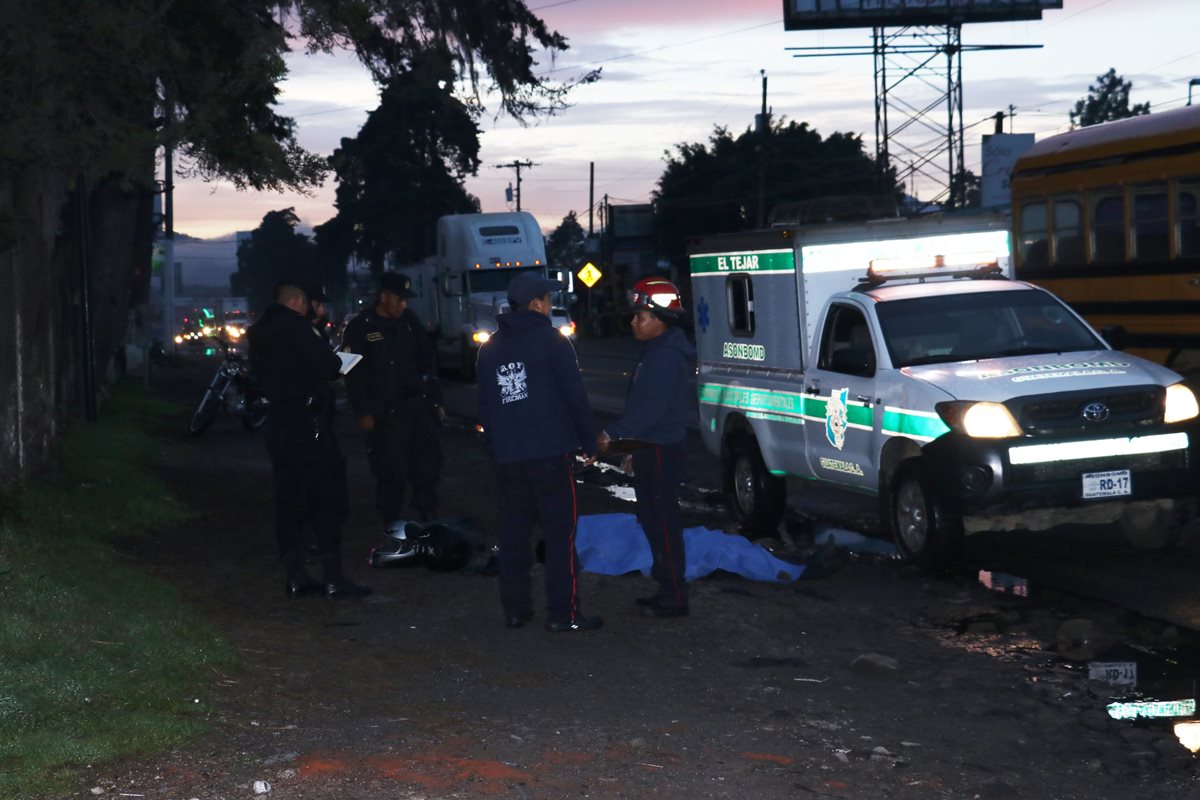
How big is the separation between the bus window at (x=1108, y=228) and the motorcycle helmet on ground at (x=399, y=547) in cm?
911

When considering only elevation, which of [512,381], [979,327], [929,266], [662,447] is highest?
[929,266]

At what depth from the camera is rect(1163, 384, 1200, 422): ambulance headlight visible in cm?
1002

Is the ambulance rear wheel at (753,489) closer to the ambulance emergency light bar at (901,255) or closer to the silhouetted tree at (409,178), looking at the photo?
the ambulance emergency light bar at (901,255)

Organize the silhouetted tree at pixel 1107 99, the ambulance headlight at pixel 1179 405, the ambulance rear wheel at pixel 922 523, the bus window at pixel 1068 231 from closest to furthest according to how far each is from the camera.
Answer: the ambulance rear wheel at pixel 922 523 < the ambulance headlight at pixel 1179 405 < the bus window at pixel 1068 231 < the silhouetted tree at pixel 1107 99

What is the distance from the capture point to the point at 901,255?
12234mm

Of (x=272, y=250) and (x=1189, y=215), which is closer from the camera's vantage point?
(x=1189, y=215)

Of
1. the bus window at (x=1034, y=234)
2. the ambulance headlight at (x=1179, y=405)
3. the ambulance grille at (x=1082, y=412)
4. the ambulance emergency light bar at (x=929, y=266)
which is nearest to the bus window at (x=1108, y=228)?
the bus window at (x=1034, y=234)

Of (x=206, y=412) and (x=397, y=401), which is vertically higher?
(x=397, y=401)

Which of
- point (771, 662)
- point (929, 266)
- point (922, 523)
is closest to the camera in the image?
point (771, 662)

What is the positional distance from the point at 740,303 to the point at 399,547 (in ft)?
12.8

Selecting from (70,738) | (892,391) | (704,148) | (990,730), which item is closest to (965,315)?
(892,391)

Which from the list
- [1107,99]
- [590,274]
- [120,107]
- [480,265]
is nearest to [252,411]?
[120,107]

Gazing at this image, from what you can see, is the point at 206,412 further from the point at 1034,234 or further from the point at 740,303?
the point at 1034,234

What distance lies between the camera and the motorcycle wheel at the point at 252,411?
22.4m
